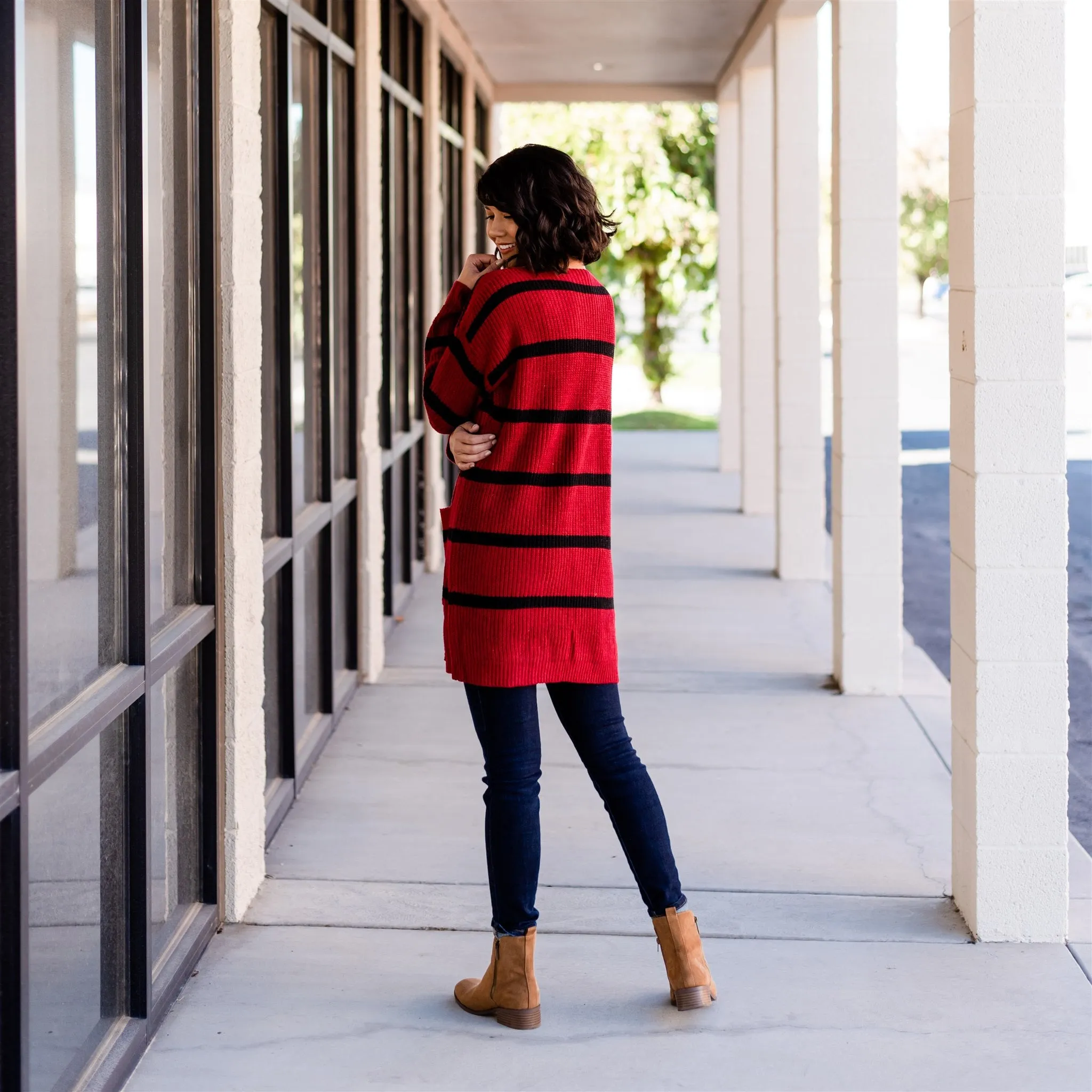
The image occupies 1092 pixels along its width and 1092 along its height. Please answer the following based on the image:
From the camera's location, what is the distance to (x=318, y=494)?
5590 mm

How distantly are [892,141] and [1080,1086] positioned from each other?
4.00m

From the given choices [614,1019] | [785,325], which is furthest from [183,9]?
[785,325]

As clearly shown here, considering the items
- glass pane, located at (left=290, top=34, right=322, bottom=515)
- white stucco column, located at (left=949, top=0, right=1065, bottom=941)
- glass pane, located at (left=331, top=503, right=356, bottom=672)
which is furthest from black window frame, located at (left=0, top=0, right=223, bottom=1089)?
glass pane, located at (left=331, top=503, right=356, bottom=672)

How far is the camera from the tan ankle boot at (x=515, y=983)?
3.28m

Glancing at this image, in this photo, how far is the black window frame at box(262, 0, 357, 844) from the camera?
15.9 ft

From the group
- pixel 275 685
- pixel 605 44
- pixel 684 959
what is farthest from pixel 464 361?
pixel 605 44

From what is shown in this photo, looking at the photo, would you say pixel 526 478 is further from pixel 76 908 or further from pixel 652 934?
pixel 652 934

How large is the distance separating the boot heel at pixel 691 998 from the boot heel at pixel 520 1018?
0.96ft

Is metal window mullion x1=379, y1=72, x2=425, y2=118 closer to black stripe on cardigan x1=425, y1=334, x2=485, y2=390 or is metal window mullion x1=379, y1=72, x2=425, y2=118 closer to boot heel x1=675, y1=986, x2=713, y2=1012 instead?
black stripe on cardigan x1=425, y1=334, x2=485, y2=390

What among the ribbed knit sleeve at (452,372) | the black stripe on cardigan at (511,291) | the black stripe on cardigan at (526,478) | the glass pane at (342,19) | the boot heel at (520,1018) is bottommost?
the boot heel at (520,1018)

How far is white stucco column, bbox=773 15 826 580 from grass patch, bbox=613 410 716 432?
34.0ft

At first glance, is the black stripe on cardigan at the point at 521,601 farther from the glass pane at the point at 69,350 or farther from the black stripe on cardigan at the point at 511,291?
the glass pane at the point at 69,350

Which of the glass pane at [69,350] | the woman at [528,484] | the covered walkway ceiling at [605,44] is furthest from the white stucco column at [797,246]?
the glass pane at [69,350]

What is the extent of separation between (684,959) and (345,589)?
3.20 m
